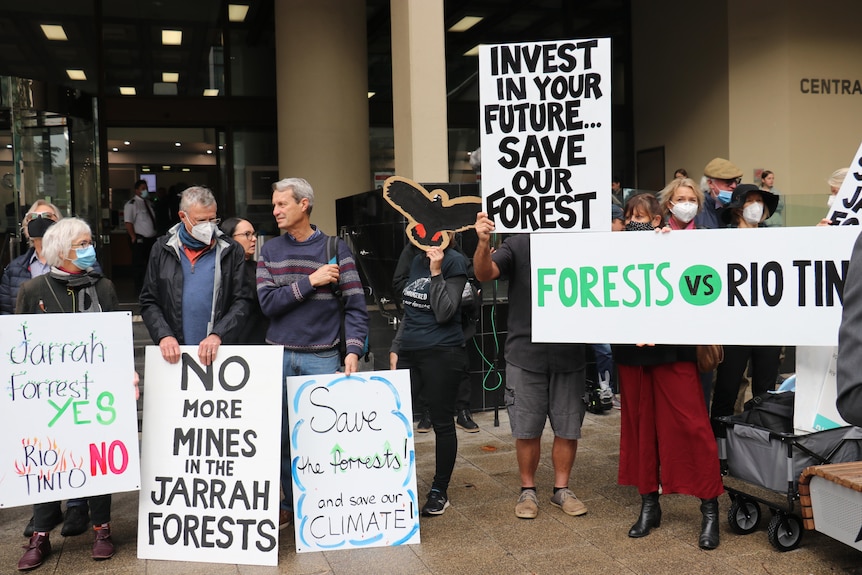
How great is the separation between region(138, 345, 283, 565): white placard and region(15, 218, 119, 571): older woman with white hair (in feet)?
0.83

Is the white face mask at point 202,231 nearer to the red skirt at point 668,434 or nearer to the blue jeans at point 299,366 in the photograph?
the blue jeans at point 299,366

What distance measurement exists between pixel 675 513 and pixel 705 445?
69cm

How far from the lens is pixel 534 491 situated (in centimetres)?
497

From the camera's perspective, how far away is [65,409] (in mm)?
4293

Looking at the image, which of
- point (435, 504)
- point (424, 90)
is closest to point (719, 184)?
Result: point (424, 90)

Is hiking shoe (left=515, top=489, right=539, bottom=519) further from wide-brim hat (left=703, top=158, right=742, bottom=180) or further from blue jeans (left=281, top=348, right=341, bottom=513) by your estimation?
wide-brim hat (left=703, top=158, right=742, bottom=180)

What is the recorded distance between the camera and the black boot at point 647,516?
14.9ft

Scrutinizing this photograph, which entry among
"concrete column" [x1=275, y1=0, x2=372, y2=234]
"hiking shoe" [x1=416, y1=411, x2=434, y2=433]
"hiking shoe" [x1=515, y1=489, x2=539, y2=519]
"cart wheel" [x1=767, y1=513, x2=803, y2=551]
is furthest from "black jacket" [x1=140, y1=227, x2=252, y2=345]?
"concrete column" [x1=275, y1=0, x2=372, y2=234]

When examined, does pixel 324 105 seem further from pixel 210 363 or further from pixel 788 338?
pixel 788 338

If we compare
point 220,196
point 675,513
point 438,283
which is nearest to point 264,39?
point 220,196

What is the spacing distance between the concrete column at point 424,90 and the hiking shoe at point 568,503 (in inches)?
141

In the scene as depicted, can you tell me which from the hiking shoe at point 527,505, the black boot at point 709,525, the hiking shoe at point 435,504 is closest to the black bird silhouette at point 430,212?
the hiking shoe at point 435,504

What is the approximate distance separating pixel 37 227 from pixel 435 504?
3.18 m

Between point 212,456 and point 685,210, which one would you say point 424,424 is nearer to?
point 212,456
